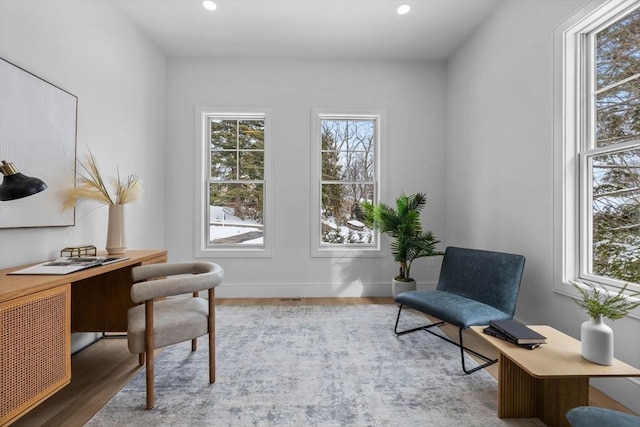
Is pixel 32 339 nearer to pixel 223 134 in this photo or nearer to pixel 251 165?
pixel 251 165

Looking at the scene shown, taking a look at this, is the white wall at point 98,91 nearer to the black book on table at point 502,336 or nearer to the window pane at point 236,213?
the window pane at point 236,213

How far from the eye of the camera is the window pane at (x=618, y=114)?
1.83m

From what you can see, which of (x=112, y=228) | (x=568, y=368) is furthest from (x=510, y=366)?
(x=112, y=228)

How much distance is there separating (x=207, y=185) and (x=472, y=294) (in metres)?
3.16

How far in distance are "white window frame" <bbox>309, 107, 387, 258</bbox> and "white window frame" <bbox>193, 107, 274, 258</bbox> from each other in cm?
53

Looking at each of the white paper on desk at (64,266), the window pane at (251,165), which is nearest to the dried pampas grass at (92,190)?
the white paper on desk at (64,266)

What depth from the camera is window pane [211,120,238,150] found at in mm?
3943

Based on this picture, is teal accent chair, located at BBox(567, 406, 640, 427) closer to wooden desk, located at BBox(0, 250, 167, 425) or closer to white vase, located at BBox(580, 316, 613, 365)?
white vase, located at BBox(580, 316, 613, 365)

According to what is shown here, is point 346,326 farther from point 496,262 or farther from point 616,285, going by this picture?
point 616,285

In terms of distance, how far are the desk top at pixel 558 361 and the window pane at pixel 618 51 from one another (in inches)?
64.7

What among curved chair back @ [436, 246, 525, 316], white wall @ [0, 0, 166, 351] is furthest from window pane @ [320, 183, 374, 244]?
white wall @ [0, 0, 166, 351]

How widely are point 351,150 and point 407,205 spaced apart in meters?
1.10

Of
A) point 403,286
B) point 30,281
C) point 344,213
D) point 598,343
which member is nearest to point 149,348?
point 30,281

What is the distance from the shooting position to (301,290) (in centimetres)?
386
